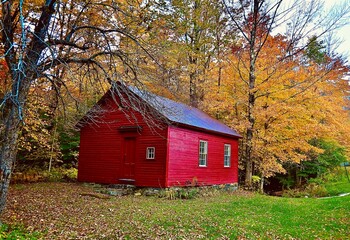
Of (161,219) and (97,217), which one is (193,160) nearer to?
(161,219)

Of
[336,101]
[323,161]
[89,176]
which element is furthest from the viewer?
[323,161]

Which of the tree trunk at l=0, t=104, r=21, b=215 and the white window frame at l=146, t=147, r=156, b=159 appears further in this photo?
the white window frame at l=146, t=147, r=156, b=159

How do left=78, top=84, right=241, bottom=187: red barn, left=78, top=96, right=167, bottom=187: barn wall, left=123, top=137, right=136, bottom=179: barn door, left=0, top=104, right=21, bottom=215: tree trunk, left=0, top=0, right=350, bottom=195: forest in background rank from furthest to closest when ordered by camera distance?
left=0, top=0, right=350, bottom=195: forest in background
left=123, top=137, right=136, bottom=179: barn door
left=78, top=96, right=167, bottom=187: barn wall
left=78, top=84, right=241, bottom=187: red barn
left=0, top=104, right=21, bottom=215: tree trunk

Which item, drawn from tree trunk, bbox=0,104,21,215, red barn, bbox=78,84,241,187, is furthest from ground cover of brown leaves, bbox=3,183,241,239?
red barn, bbox=78,84,241,187

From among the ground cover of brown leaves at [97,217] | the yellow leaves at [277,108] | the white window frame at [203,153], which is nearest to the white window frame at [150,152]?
the white window frame at [203,153]

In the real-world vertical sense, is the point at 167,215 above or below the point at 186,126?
below

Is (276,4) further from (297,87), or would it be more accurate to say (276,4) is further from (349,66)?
(349,66)

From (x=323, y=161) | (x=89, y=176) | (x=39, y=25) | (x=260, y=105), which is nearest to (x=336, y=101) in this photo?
(x=323, y=161)

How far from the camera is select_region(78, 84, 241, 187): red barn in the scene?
13.1 m

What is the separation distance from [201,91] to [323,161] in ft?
35.3

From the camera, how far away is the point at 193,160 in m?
14.6

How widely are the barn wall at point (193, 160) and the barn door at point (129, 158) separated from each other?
2.06 m

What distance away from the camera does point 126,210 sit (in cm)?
914

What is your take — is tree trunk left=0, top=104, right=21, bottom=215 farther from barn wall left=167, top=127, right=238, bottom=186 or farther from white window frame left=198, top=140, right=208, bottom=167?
white window frame left=198, top=140, right=208, bottom=167
